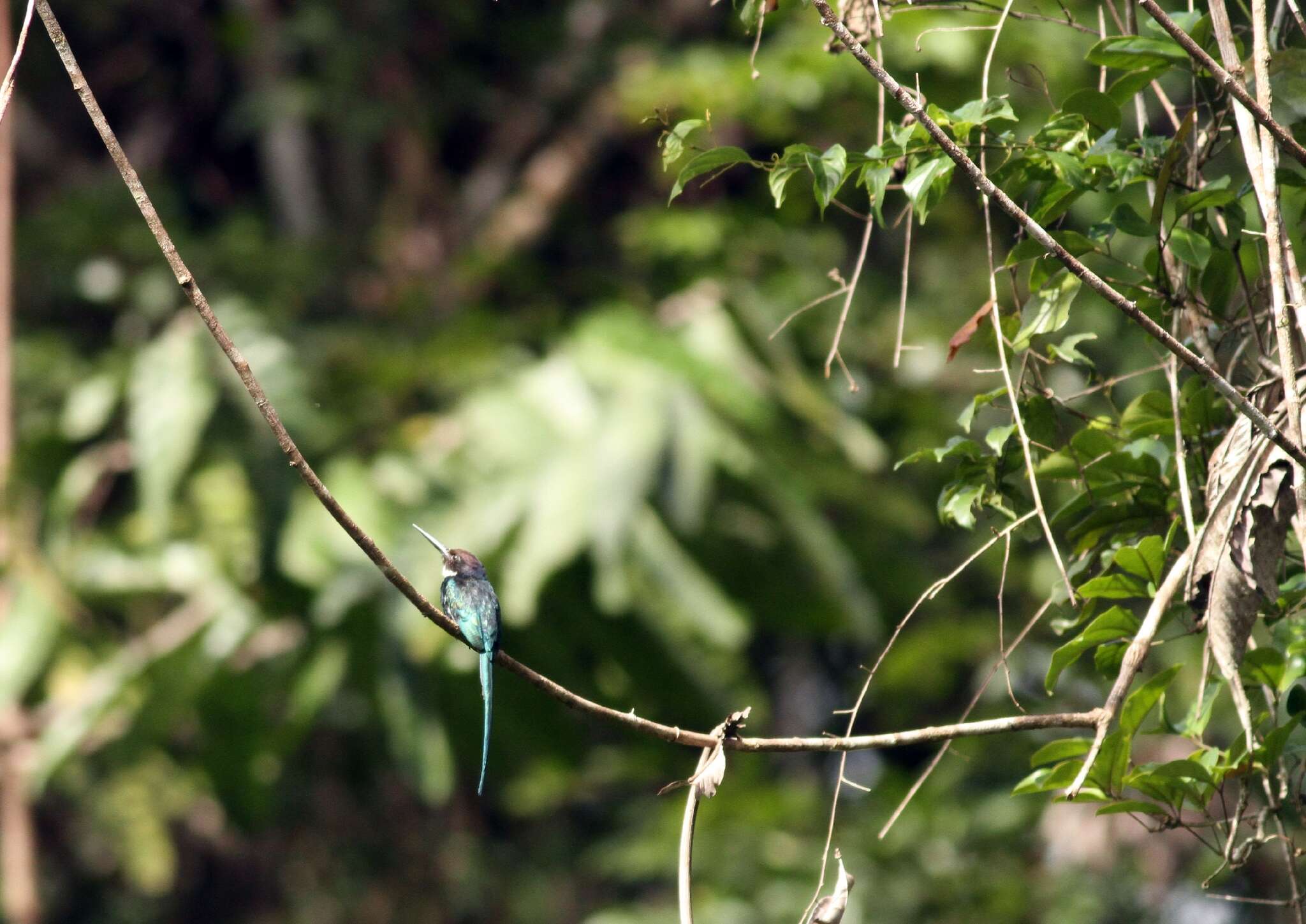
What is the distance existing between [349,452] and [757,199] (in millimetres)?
2522

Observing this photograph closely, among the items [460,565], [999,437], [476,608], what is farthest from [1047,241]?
[460,565]

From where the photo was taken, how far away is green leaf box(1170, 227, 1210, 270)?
1.90m

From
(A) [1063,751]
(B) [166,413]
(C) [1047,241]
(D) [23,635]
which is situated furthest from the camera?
(B) [166,413]

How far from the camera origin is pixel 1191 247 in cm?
192

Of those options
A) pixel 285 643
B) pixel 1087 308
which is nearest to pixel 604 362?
pixel 285 643

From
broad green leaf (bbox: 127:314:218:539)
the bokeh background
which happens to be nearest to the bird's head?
the bokeh background

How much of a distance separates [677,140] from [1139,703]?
0.97 metres

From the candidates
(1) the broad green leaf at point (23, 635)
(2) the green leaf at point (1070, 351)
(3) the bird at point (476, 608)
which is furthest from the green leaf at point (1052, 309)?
(1) the broad green leaf at point (23, 635)

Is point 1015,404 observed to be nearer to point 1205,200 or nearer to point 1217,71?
point 1205,200

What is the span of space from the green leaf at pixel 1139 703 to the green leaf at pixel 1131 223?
0.57 m

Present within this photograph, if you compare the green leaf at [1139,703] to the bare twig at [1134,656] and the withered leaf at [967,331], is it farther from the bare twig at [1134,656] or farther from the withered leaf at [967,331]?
the withered leaf at [967,331]

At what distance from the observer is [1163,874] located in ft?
22.2

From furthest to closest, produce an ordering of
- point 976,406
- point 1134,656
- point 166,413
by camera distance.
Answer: point 166,413 < point 976,406 < point 1134,656

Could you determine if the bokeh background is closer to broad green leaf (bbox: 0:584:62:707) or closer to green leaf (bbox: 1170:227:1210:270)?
broad green leaf (bbox: 0:584:62:707)
